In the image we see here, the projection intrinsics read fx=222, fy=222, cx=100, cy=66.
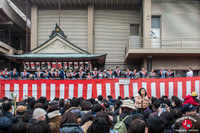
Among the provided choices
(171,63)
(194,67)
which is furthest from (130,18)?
(194,67)

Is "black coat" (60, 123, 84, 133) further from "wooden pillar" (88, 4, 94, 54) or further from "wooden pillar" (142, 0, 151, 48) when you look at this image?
"wooden pillar" (88, 4, 94, 54)

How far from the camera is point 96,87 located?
13.4 meters

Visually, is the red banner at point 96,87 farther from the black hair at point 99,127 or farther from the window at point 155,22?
the black hair at point 99,127

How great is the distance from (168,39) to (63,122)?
1793cm

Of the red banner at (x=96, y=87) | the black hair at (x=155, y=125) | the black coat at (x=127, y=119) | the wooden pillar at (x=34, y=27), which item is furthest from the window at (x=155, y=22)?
the black hair at (x=155, y=125)

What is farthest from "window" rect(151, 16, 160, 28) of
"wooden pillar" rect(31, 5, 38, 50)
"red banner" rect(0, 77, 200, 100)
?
"wooden pillar" rect(31, 5, 38, 50)

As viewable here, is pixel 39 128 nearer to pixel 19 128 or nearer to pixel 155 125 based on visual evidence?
pixel 19 128

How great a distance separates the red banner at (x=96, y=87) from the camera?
12.9 m

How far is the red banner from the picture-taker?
1292cm

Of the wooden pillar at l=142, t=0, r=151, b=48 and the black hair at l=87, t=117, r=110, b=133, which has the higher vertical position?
the wooden pillar at l=142, t=0, r=151, b=48

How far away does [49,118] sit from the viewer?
5.28 metres

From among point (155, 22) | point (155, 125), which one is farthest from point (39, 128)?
point (155, 22)

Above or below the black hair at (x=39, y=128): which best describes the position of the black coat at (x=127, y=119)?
below

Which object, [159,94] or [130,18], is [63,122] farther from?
[130,18]
